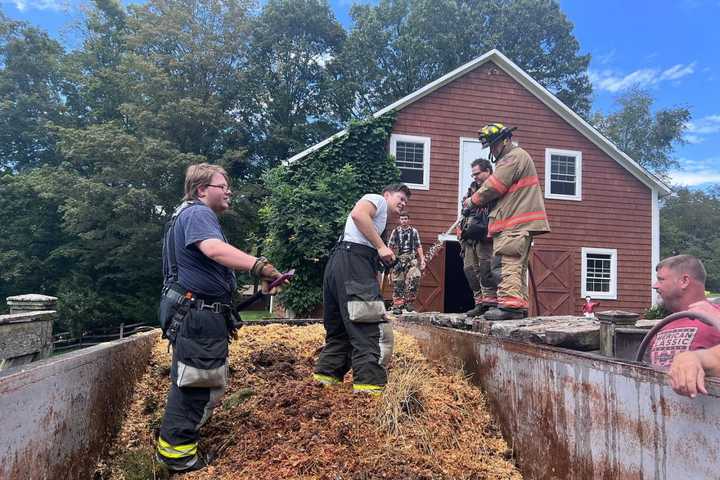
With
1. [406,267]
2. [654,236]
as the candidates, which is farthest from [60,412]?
[654,236]

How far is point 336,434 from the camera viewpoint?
2492 millimetres

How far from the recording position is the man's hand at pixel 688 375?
4.62ft

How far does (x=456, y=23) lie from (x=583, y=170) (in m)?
16.6

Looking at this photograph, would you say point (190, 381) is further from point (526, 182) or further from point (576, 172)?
point (576, 172)

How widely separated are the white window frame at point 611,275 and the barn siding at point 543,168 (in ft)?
0.42

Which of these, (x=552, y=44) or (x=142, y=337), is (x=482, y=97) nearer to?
(x=142, y=337)

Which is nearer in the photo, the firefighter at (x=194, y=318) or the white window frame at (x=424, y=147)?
the firefighter at (x=194, y=318)

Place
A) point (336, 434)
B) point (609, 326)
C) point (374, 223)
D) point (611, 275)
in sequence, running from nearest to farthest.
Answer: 1. point (336, 434)
2. point (609, 326)
3. point (374, 223)
4. point (611, 275)

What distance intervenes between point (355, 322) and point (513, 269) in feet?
4.27

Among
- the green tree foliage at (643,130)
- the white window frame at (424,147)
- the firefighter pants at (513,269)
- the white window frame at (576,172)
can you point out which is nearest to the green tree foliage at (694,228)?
the green tree foliage at (643,130)

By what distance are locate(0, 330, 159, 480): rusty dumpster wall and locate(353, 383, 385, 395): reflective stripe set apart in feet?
4.41

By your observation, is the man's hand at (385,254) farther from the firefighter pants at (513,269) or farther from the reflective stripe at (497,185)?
the reflective stripe at (497,185)

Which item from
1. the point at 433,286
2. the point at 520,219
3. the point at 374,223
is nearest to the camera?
the point at 374,223

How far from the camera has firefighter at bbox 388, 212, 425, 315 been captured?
25.3 feet
